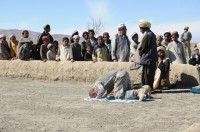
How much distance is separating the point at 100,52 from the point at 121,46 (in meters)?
0.64

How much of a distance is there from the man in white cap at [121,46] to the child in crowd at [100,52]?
0.27m

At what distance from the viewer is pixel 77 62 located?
41.4 ft

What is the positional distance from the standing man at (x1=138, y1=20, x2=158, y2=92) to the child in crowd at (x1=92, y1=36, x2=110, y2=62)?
220 centimetres

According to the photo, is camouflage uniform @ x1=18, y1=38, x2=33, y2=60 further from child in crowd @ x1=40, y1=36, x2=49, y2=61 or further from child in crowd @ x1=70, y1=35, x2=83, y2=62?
child in crowd @ x1=70, y1=35, x2=83, y2=62

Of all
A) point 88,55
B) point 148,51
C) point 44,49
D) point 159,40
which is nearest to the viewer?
point 148,51

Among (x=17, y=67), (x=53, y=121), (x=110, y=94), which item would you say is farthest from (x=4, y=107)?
(x=17, y=67)

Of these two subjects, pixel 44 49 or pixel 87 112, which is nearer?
pixel 87 112

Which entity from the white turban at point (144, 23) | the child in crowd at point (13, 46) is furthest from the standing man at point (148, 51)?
the child in crowd at point (13, 46)

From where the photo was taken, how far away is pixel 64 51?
42.1 feet

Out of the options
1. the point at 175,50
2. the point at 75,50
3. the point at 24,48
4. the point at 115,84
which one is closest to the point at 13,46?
the point at 24,48

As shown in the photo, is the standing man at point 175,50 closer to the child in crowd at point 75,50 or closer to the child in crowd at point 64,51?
the child in crowd at point 75,50

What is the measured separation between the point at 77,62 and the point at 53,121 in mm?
5759

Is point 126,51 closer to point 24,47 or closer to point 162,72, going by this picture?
point 162,72

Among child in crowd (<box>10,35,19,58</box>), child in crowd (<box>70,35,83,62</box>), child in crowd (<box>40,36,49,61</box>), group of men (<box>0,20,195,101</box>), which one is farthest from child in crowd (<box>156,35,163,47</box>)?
child in crowd (<box>10,35,19,58</box>)
